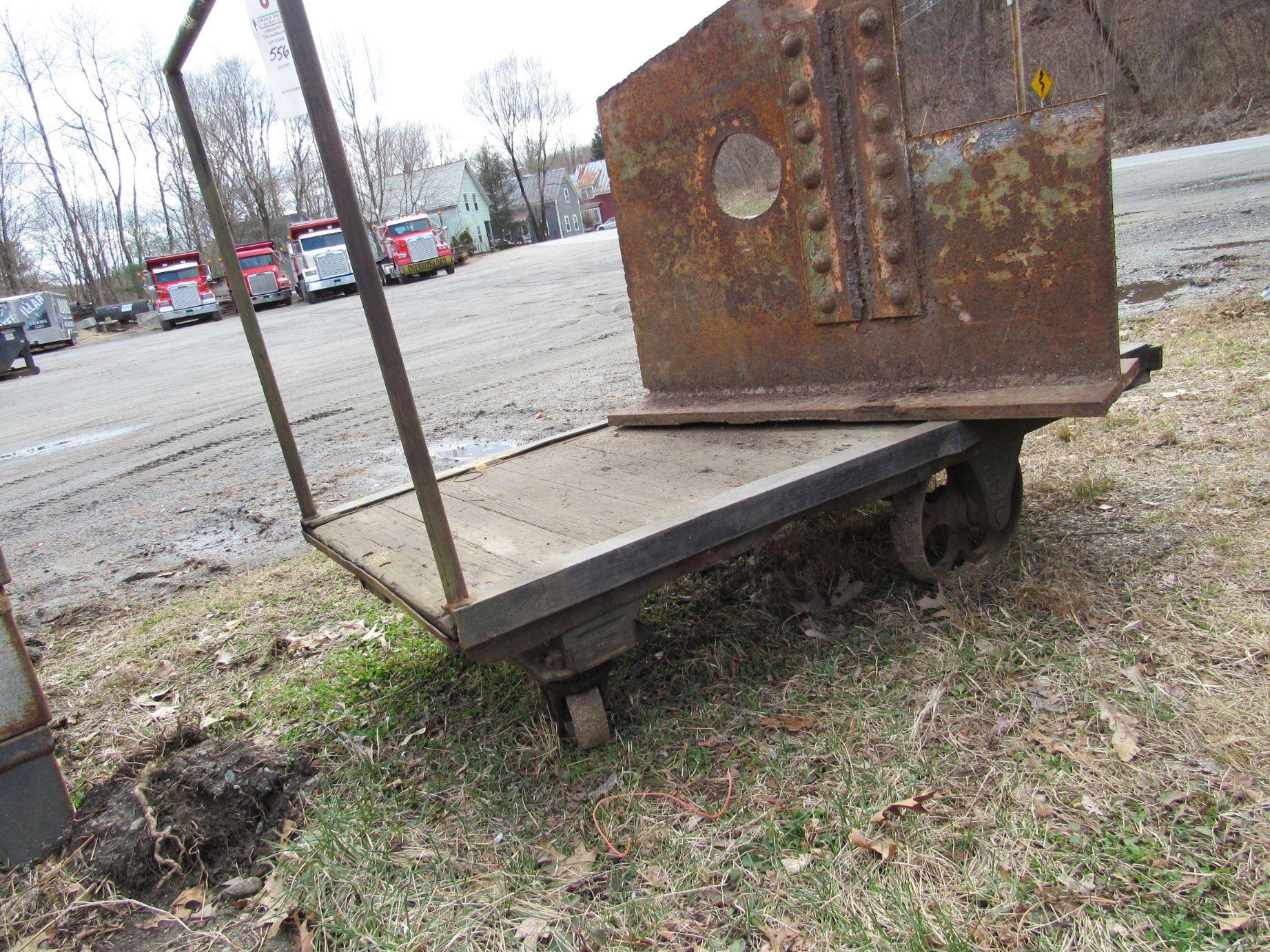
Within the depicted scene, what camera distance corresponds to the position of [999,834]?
1.89 m

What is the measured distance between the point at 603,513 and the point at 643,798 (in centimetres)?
82

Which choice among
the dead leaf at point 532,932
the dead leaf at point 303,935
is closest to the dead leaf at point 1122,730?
the dead leaf at point 532,932

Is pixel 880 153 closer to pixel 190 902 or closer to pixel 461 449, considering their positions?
pixel 190 902

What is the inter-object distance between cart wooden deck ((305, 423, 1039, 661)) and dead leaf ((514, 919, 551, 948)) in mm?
572

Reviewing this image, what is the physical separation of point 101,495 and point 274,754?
5.36 meters

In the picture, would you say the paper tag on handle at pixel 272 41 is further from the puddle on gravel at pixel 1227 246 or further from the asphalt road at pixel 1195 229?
the puddle on gravel at pixel 1227 246

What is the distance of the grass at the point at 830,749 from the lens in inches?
70.1

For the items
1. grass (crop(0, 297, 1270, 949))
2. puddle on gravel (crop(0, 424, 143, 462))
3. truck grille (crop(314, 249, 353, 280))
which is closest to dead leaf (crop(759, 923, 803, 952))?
grass (crop(0, 297, 1270, 949))

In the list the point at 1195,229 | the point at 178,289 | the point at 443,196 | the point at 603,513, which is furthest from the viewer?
the point at 443,196

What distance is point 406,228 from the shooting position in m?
31.9

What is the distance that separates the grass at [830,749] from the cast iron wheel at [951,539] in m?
0.08

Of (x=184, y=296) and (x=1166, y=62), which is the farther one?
(x=184, y=296)

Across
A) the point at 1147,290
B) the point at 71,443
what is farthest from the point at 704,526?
the point at 71,443

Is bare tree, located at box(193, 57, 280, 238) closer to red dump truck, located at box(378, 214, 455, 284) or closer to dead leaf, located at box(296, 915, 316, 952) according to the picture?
red dump truck, located at box(378, 214, 455, 284)
